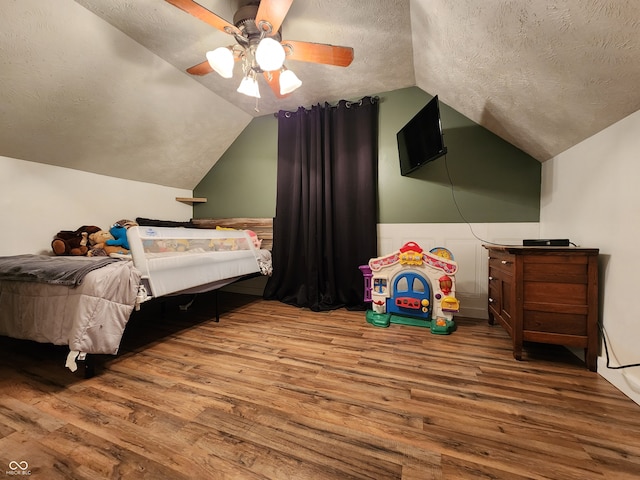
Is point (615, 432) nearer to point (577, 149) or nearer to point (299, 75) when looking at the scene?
point (577, 149)

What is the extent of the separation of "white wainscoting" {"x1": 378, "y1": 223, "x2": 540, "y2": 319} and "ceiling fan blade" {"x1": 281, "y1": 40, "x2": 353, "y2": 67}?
169 centimetres

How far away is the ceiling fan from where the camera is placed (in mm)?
1311

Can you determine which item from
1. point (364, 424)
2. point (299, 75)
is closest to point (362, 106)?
point (299, 75)

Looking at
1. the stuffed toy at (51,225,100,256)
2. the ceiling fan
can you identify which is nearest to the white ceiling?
the ceiling fan

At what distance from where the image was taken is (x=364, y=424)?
41.1 inches

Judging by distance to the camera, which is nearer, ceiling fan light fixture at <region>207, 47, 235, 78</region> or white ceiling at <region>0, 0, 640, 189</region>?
white ceiling at <region>0, 0, 640, 189</region>

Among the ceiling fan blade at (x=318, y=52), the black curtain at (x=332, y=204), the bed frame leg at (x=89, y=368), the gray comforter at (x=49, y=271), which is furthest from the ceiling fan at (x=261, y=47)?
the bed frame leg at (x=89, y=368)

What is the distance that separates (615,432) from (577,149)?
166 centimetres

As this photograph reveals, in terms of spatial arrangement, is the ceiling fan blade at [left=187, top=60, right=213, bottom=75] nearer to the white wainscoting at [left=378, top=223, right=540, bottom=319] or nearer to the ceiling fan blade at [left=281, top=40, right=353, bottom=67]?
the ceiling fan blade at [left=281, top=40, right=353, bottom=67]

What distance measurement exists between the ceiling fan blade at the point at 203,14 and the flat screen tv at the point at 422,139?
4.82 ft

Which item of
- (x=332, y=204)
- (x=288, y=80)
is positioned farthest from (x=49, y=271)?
(x=332, y=204)

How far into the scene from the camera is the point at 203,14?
132 centimetres

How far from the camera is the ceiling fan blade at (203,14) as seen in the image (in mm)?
1225

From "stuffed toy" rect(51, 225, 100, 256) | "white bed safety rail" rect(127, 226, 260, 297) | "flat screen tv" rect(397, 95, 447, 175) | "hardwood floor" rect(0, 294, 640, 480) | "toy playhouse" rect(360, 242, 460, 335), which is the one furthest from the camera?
"stuffed toy" rect(51, 225, 100, 256)
